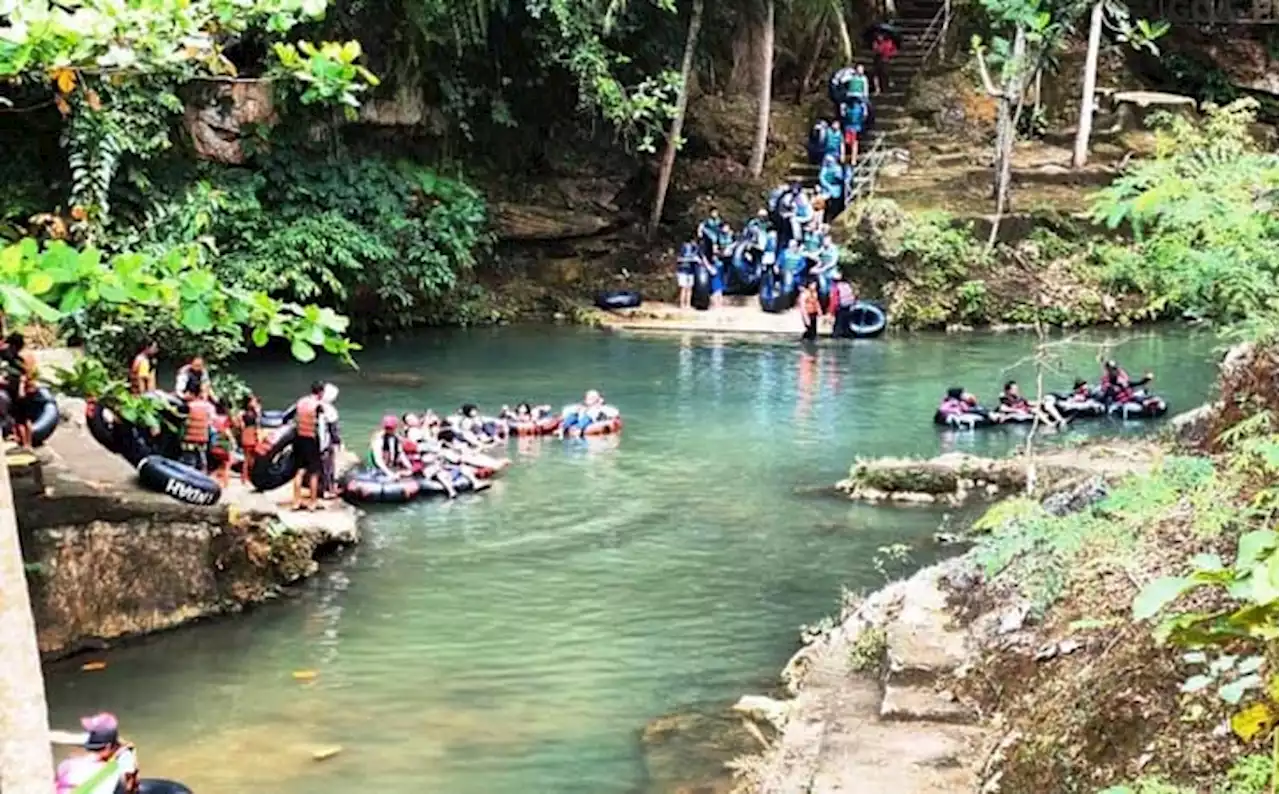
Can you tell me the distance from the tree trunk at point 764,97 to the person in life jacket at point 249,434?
16314mm

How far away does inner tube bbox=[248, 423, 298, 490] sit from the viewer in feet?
40.1

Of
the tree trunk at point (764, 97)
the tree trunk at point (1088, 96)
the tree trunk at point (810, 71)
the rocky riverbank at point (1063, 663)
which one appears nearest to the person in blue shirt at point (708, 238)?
the tree trunk at point (764, 97)

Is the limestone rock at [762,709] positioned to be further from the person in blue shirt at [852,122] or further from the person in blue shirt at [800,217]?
the person in blue shirt at [852,122]

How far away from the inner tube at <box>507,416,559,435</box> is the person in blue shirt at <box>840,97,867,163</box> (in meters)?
13.5

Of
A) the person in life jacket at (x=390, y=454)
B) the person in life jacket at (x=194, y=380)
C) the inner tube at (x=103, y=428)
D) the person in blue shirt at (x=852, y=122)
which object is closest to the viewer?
the inner tube at (x=103, y=428)

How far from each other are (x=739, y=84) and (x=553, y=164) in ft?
15.8

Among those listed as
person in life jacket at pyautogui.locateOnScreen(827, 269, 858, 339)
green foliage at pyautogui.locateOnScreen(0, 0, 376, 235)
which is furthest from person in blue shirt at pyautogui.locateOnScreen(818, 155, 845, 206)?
green foliage at pyautogui.locateOnScreen(0, 0, 376, 235)

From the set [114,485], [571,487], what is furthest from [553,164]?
[114,485]

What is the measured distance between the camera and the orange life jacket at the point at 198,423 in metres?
11.8

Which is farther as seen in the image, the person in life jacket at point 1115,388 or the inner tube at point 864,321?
the inner tube at point 864,321

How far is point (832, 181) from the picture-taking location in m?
27.5

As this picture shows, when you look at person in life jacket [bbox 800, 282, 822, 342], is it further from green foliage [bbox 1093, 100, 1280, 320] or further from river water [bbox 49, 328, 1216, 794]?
green foliage [bbox 1093, 100, 1280, 320]

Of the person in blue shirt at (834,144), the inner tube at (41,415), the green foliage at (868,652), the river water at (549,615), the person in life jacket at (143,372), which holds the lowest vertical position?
the river water at (549,615)

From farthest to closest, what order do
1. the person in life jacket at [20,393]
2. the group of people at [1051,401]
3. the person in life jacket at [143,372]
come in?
the group of people at [1051,401] < the person in life jacket at [143,372] < the person in life jacket at [20,393]
